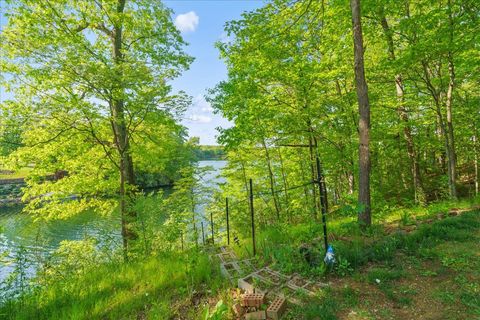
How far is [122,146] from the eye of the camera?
795cm

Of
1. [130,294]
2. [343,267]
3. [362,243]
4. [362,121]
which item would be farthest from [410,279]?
[130,294]

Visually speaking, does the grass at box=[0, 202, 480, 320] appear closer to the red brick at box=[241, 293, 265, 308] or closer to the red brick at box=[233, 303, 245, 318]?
the red brick at box=[233, 303, 245, 318]

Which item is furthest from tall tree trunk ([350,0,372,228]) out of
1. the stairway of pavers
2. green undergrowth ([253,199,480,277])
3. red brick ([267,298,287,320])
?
red brick ([267,298,287,320])

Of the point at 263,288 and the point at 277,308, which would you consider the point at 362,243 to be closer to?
the point at 263,288

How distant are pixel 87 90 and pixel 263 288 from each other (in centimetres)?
639

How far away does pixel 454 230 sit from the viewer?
4438mm

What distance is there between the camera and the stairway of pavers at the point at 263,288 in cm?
277

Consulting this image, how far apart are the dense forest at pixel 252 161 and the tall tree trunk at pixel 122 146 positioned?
71 millimetres

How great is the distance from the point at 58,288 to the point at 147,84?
16.9ft

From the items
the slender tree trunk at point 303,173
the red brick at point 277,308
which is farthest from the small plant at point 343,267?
the slender tree trunk at point 303,173

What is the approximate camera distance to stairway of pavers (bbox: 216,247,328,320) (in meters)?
2.77

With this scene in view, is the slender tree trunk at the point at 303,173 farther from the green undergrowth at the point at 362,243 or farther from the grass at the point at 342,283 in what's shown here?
the grass at the point at 342,283

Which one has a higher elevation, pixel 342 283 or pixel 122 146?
pixel 122 146

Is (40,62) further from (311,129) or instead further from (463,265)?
(463,265)
